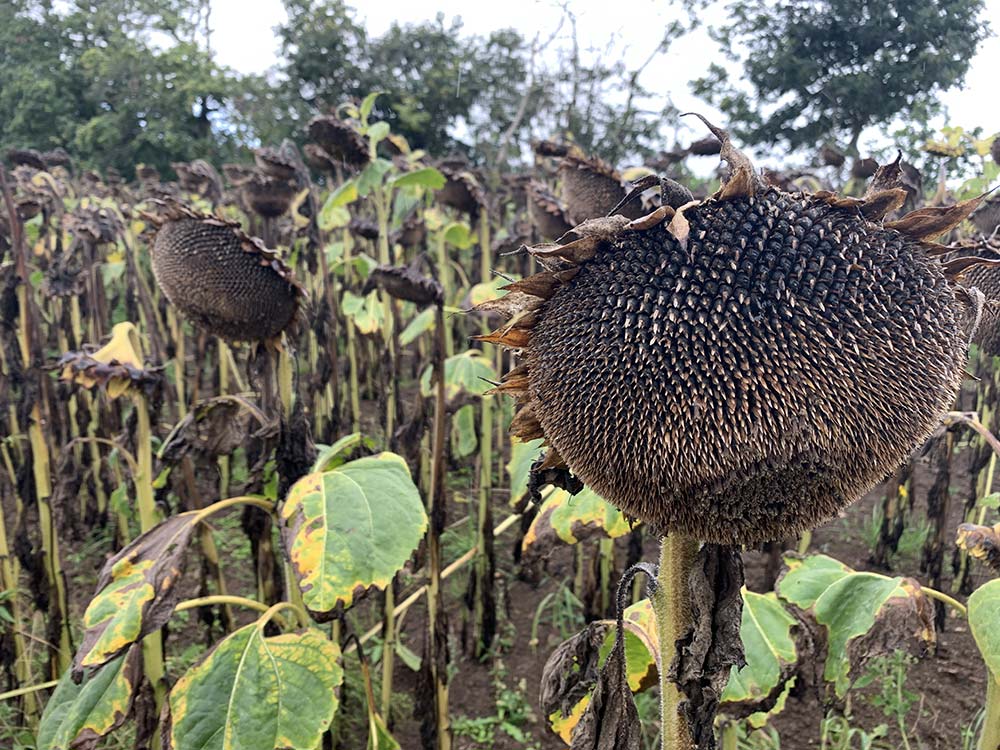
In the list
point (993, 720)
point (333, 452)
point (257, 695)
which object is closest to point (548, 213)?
point (333, 452)

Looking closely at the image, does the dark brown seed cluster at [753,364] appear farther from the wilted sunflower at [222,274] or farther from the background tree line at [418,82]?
the background tree line at [418,82]

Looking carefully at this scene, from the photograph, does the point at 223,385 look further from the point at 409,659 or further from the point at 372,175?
the point at 409,659

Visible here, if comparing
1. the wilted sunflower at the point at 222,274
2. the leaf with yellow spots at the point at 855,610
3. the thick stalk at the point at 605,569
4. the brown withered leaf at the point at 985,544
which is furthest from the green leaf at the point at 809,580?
the wilted sunflower at the point at 222,274

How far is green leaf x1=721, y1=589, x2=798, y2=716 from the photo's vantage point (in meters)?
1.27

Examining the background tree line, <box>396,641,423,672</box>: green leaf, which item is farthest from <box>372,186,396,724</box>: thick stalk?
the background tree line

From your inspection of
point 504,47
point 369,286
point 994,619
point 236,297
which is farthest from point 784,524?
point 504,47

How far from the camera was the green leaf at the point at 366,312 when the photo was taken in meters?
3.18

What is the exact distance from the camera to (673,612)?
0.92 m

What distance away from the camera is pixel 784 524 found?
0.79 m

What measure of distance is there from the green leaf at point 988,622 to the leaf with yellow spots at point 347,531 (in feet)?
3.05

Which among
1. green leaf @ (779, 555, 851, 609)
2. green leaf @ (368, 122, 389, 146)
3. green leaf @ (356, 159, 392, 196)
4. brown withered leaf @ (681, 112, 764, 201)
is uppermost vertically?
green leaf @ (368, 122, 389, 146)

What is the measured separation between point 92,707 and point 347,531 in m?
0.74

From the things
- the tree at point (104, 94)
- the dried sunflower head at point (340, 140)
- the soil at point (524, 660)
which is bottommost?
the soil at point (524, 660)

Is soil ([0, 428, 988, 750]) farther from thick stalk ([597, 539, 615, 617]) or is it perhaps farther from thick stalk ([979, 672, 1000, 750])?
thick stalk ([979, 672, 1000, 750])
